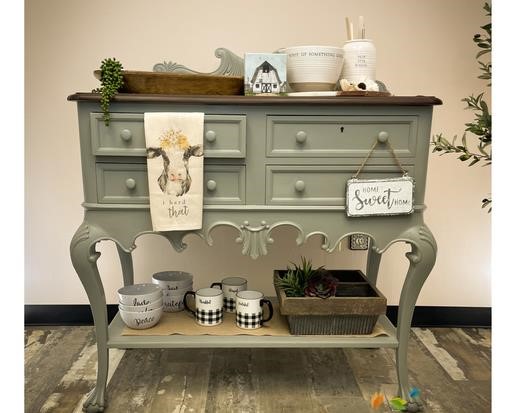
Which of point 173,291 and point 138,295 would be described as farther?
point 173,291

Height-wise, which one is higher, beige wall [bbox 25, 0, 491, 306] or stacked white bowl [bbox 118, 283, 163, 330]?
beige wall [bbox 25, 0, 491, 306]

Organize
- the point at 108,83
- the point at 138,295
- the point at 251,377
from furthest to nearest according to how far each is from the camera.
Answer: the point at 251,377, the point at 138,295, the point at 108,83

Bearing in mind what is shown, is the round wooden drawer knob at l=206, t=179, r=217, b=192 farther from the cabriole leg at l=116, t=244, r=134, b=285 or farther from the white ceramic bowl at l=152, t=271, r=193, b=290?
the cabriole leg at l=116, t=244, r=134, b=285

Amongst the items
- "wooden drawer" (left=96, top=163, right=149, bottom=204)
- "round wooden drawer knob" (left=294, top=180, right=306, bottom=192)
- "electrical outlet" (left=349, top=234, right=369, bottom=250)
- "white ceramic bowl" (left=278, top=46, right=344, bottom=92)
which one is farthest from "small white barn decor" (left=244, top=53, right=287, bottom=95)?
"electrical outlet" (left=349, top=234, right=369, bottom=250)

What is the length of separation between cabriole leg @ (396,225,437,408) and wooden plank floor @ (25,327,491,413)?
14 cm

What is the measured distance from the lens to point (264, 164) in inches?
57.8

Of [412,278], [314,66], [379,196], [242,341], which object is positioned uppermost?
[314,66]

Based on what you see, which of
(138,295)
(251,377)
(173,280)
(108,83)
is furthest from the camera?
(173,280)

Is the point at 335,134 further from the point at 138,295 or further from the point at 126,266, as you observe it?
the point at 126,266

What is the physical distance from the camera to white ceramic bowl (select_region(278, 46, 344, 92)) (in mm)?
1560

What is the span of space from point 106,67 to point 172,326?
890 millimetres

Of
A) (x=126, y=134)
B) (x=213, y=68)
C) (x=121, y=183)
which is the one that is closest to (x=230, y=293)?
(x=121, y=183)

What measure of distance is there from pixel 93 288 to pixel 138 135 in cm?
52

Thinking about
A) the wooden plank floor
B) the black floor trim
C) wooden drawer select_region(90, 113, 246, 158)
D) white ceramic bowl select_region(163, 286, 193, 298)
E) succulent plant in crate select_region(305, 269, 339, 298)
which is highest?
wooden drawer select_region(90, 113, 246, 158)
